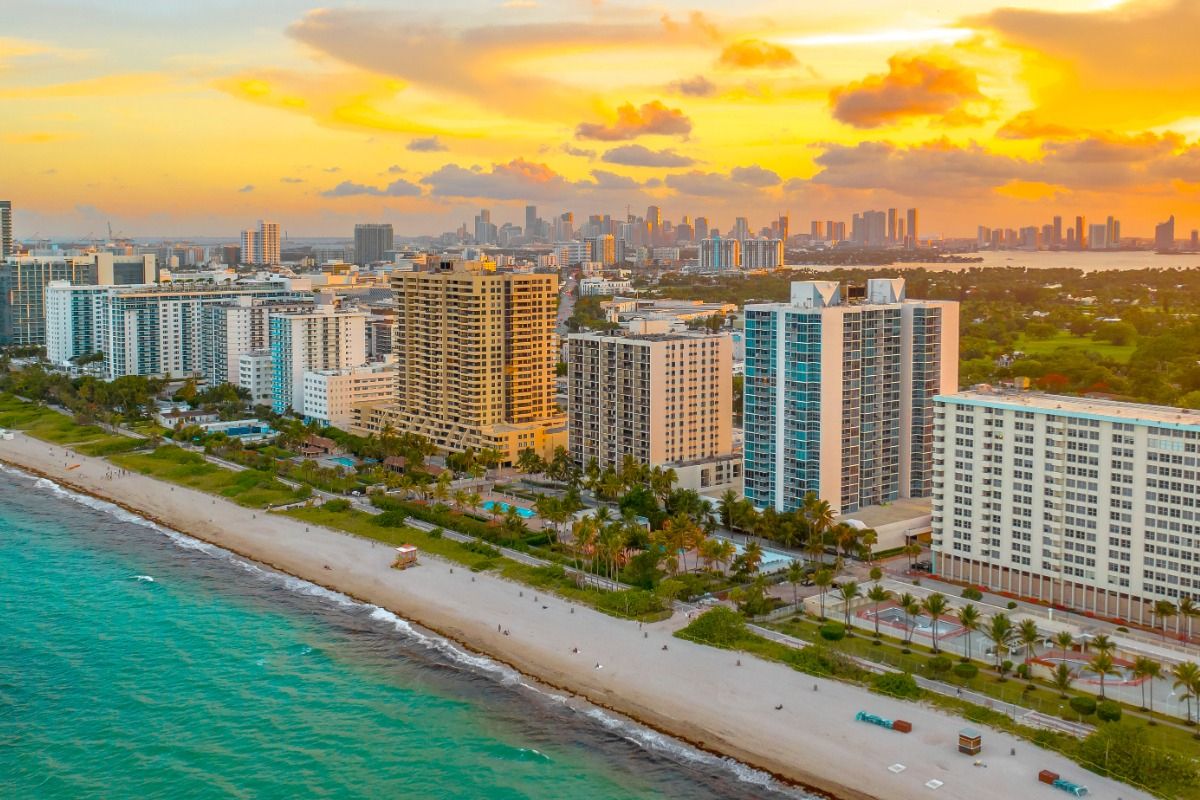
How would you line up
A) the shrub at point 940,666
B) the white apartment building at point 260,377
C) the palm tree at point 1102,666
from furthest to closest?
the white apartment building at point 260,377 → the shrub at point 940,666 → the palm tree at point 1102,666

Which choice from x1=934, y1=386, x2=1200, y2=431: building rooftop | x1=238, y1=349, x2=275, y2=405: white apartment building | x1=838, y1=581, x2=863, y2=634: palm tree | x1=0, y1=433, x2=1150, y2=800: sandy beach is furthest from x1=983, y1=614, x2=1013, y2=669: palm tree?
x1=238, y1=349, x2=275, y2=405: white apartment building

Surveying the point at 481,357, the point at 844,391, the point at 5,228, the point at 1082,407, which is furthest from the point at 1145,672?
the point at 5,228

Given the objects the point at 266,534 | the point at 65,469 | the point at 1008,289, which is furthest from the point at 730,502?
the point at 1008,289

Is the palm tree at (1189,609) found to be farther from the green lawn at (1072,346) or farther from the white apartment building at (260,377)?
the white apartment building at (260,377)

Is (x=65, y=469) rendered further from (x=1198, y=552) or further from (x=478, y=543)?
(x=1198, y=552)

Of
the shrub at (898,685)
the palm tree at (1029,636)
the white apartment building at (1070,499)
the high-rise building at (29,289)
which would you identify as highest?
the high-rise building at (29,289)

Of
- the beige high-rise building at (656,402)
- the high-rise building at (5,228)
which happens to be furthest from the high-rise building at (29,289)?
the beige high-rise building at (656,402)
